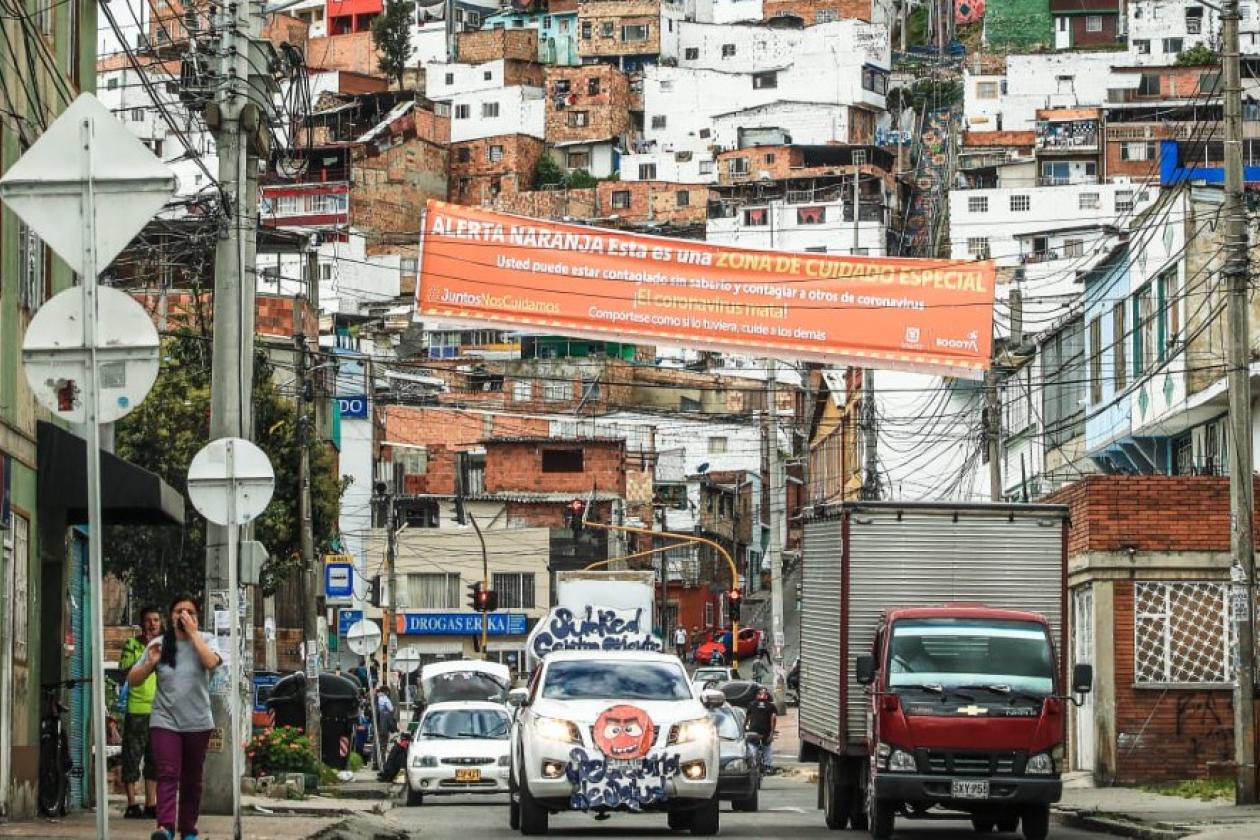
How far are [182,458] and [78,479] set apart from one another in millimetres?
31033

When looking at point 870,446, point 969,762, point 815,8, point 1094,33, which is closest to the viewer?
point 969,762

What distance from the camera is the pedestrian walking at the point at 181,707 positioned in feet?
57.7

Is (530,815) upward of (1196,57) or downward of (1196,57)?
downward

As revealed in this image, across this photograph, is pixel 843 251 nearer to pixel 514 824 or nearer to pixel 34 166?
pixel 514 824

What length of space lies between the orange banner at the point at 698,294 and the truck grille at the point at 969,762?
16.8 meters

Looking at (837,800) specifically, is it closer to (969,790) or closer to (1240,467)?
(969,790)

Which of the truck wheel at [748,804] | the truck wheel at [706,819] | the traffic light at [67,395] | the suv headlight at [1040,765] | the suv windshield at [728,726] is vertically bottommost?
the truck wheel at [748,804]

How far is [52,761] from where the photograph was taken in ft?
74.0

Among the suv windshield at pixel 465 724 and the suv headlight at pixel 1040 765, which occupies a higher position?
the suv headlight at pixel 1040 765

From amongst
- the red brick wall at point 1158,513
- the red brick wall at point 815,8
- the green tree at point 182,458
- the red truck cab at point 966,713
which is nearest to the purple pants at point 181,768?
the red truck cab at point 966,713

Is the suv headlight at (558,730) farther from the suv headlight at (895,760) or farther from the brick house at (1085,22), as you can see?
the brick house at (1085,22)

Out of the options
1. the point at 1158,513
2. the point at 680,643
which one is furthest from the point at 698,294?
the point at 680,643

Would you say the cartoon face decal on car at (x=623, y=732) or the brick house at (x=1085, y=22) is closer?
the cartoon face decal on car at (x=623, y=732)

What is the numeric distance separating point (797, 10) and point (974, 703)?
144633 millimetres
